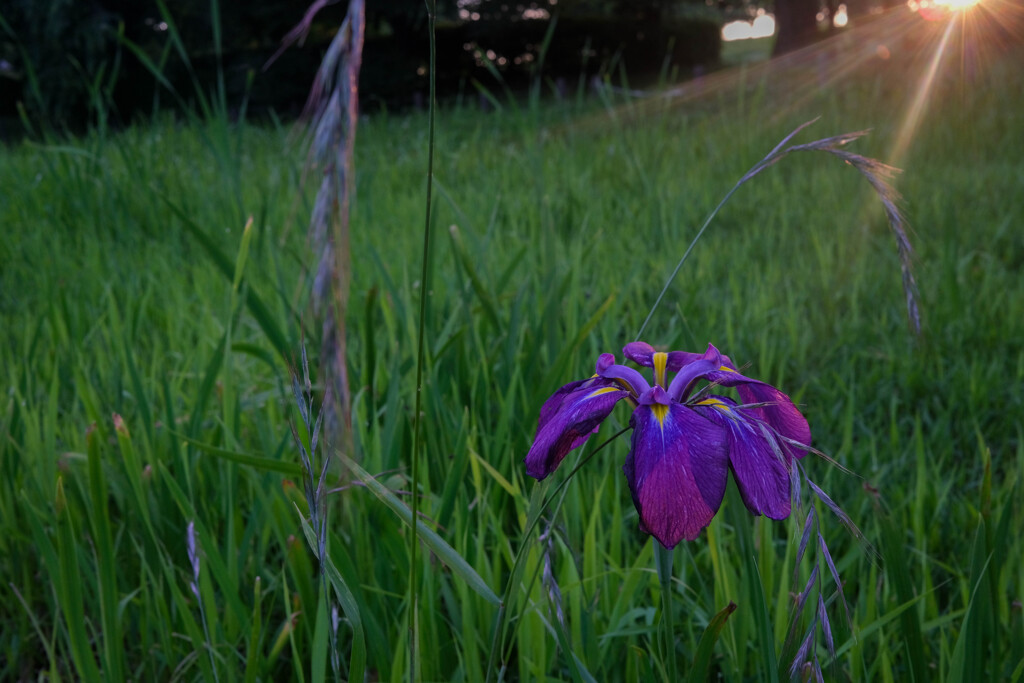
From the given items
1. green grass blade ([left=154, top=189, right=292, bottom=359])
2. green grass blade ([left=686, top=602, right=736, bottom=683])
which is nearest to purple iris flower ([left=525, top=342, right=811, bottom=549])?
green grass blade ([left=686, top=602, right=736, bottom=683])

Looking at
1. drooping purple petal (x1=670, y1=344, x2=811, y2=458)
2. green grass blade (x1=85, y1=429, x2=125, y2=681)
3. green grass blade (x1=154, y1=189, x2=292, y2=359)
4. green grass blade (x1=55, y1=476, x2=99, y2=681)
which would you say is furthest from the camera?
green grass blade (x1=154, y1=189, x2=292, y2=359)

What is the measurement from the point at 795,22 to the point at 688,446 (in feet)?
42.3

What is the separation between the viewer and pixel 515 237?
9.05 feet

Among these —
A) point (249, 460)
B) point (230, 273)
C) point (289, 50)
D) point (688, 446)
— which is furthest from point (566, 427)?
point (289, 50)

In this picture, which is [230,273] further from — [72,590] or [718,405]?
[718,405]

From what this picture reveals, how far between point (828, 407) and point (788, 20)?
1156cm

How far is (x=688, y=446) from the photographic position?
57cm

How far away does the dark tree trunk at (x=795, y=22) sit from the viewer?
11258mm

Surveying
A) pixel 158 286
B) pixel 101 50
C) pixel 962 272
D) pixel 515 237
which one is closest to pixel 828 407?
pixel 962 272

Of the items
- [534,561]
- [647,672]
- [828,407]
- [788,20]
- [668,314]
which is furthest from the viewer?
[788,20]

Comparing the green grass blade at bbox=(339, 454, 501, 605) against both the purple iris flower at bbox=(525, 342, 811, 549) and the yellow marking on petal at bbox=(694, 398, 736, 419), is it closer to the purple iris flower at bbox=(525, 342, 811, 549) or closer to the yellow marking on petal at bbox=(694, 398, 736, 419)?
the purple iris flower at bbox=(525, 342, 811, 549)

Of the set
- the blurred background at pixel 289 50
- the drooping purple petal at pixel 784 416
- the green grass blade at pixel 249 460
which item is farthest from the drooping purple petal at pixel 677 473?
the blurred background at pixel 289 50

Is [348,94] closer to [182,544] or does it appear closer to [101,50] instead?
[182,544]

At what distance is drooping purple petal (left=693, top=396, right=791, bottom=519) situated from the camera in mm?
556
